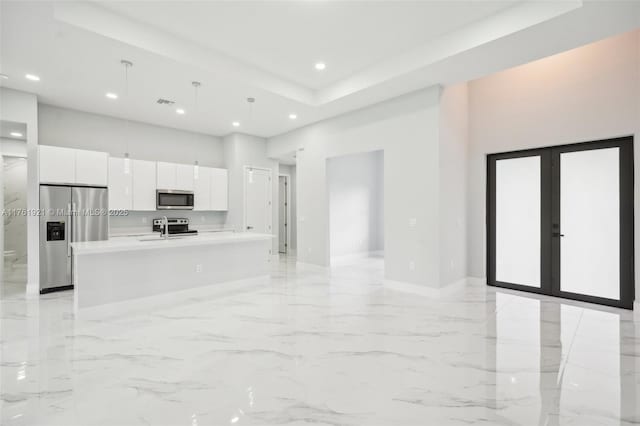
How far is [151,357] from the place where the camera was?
2592 millimetres

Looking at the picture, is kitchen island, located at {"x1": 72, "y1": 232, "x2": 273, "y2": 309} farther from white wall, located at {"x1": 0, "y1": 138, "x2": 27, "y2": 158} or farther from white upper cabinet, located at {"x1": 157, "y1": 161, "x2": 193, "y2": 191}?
white wall, located at {"x1": 0, "y1": 138, "x2": 27, "y2": 158}

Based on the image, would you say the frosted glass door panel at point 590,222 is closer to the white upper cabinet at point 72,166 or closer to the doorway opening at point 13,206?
the white upper cabinet at point 72,166

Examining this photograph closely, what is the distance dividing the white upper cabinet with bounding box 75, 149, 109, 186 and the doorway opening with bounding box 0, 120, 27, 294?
5.44 feet

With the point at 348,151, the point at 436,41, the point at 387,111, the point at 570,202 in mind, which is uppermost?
the point at 436,41

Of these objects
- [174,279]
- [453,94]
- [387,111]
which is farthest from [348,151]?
[174,279]

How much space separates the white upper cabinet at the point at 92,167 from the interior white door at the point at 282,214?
4664 millimetres

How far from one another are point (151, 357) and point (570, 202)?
546 cm

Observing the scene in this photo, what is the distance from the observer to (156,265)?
4094mm

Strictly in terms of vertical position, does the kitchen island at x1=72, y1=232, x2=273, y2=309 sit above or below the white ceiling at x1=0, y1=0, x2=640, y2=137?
below

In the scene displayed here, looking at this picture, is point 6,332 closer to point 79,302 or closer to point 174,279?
point 79,302

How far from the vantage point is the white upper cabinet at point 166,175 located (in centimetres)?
601

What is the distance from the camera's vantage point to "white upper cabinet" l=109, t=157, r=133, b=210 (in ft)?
17.6

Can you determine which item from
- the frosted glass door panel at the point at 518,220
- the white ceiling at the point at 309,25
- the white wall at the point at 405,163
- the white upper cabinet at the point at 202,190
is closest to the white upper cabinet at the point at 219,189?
the white upper cabinet at the point at 202,190

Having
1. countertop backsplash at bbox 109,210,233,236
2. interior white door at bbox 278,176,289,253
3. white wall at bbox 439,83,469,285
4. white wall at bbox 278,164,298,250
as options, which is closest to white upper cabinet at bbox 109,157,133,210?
countertop backsplash at bbox 109,210,233,236
